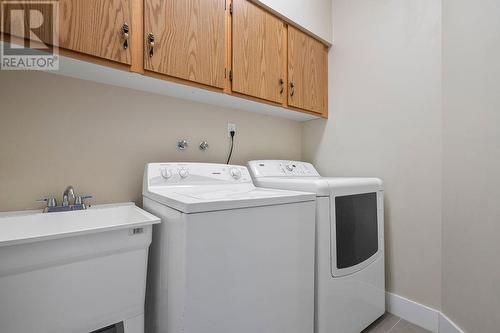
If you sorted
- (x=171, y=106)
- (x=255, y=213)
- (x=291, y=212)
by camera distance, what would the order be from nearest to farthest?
(x=255, y=213) → (x=291, y=212) → (x=171, y=106)

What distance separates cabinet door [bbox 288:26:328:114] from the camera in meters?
1.77

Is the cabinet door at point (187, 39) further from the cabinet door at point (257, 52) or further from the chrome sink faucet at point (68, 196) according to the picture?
the chrome sink faucet at point (68, 196)

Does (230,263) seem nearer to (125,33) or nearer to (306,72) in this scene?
(125,33)

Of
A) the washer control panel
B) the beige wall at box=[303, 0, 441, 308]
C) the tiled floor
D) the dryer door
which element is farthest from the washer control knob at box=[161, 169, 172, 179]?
the tiled floor

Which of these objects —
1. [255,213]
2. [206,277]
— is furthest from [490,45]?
[206,277]

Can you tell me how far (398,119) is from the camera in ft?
5.39

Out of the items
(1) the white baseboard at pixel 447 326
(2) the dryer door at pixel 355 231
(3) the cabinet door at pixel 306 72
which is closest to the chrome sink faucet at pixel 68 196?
(2) the dryer door at pixel 355 231

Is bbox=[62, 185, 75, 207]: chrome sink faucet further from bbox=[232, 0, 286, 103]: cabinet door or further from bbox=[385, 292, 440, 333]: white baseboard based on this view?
bbox=[385, 292, 440, 333]: white baseboard

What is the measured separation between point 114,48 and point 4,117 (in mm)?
596

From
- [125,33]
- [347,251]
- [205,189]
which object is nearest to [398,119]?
[347,251]

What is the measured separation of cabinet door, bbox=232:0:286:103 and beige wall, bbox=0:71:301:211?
1.26 feet

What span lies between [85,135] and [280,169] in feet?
4.25

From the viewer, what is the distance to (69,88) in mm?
1202

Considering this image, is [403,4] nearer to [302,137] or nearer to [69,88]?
[302,137]
